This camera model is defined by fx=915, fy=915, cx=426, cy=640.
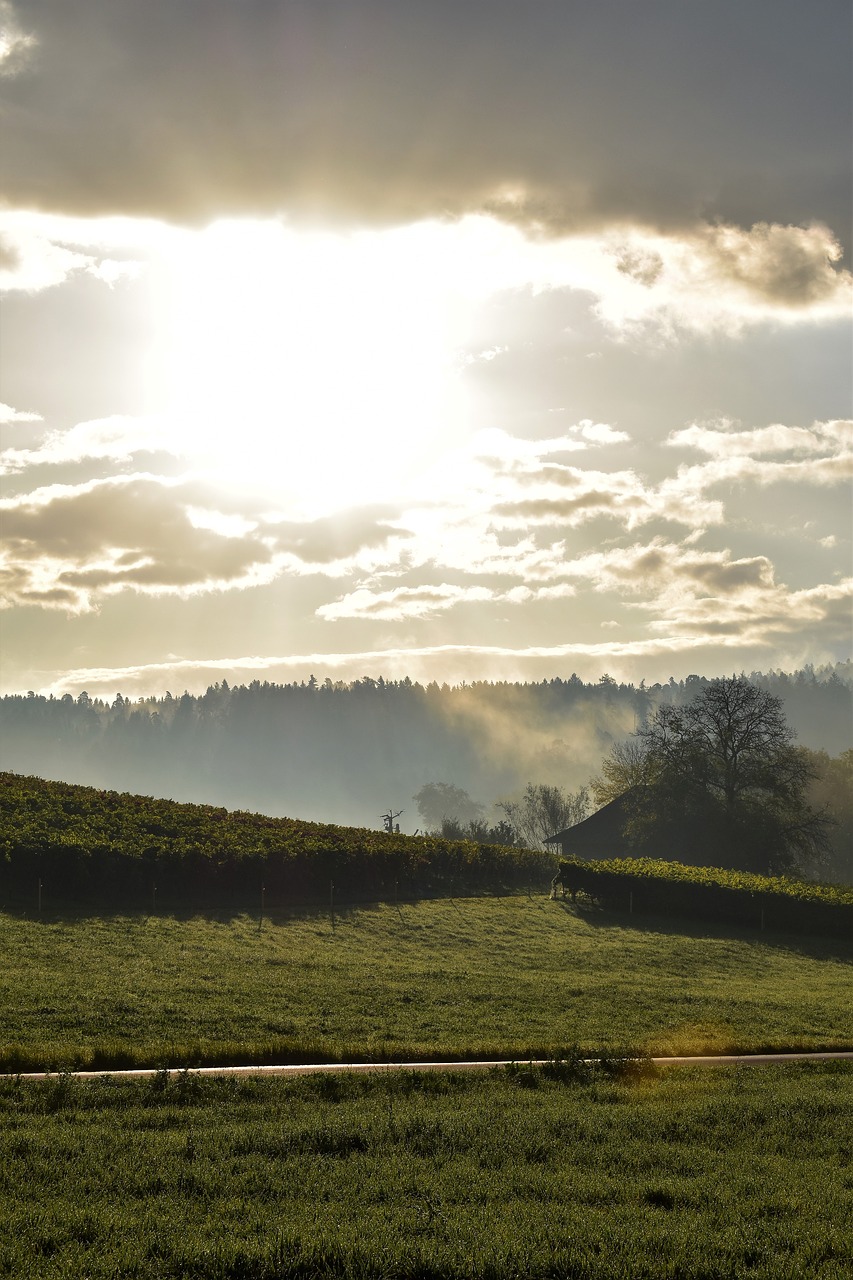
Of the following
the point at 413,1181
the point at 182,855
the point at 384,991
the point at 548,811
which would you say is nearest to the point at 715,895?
the point at 182,855

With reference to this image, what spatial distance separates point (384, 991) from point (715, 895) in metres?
26.4

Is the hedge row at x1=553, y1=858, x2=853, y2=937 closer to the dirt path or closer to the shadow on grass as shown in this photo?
the shadow on grass

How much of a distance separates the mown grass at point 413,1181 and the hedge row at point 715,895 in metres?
31.0

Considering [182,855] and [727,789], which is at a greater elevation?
[727,789]

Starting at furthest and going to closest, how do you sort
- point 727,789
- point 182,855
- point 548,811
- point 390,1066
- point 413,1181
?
point 548,811
point 727,789
point 182,855
point 390,1066
point 413,1181

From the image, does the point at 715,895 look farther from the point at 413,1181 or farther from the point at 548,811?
the point at 548,811

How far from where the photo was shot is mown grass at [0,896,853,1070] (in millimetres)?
16672

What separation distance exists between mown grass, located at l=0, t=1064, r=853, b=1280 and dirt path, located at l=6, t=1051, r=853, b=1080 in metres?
0.59

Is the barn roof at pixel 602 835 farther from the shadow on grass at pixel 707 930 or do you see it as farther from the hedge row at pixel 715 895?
the shadow on grass at pixel 707 930

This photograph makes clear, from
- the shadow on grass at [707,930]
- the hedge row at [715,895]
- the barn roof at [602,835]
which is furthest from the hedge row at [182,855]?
the barn roof at [602,835]

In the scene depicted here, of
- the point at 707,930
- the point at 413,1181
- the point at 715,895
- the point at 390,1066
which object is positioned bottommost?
the point at 707,930

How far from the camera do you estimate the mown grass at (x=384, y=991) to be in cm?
1667

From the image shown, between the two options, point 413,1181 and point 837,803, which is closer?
point 413,1181

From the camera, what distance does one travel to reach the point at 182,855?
3566cm
